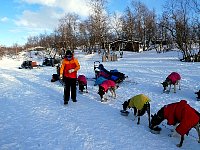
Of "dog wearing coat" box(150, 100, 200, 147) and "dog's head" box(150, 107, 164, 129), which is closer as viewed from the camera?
"dog wearing coat" box(150, 100, 200, 147)

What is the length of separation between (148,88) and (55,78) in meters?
5.53

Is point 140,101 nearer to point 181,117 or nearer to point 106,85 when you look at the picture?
point 181,117

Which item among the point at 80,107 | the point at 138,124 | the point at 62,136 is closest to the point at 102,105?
the point at 80,107

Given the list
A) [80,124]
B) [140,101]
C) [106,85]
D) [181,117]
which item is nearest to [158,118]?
[140,101]

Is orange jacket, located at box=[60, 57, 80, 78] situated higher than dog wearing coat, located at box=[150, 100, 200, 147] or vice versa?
orange jacket, located at box=[60, 57, 80, 78]

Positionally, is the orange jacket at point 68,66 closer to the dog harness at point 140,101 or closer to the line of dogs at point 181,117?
the dog harness at point 140,101

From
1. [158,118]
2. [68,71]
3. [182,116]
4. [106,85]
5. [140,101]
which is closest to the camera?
[182,116]

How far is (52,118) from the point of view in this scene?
7504mm

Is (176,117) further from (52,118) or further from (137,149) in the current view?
(52,118)

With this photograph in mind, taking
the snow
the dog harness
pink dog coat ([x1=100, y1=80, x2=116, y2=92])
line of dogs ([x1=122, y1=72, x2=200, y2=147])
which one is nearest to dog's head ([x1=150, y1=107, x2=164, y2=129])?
line of dogs ([x1=122, y1=72, x2=200, y2=147])

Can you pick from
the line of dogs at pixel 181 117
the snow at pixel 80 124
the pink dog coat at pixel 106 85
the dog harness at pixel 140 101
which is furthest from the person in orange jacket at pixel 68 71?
the line of dogs at pixel 181 117

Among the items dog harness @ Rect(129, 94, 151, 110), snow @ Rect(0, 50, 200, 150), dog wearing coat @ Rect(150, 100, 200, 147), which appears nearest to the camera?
dog wearing coat @ Rect(150, 100, 200, 147)

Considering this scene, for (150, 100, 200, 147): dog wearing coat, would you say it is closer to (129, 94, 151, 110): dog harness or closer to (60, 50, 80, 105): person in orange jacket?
(129, 94, 151, 110): dog harness

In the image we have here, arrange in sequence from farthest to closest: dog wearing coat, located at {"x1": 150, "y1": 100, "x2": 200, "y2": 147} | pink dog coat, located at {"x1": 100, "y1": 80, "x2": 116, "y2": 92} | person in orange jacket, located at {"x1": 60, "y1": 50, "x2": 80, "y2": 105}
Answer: pink dog coat, located at {"x1": 100, "y1": 80, "x2": 116, "y2": 92} < person in orange jacket, located at {"x1": 60, "y1": 50, "x2": 80, "y2": 105} < dog wearing coat, located at {"x1": 150, "y1": 100, "x2": 200, "y2": 147}
